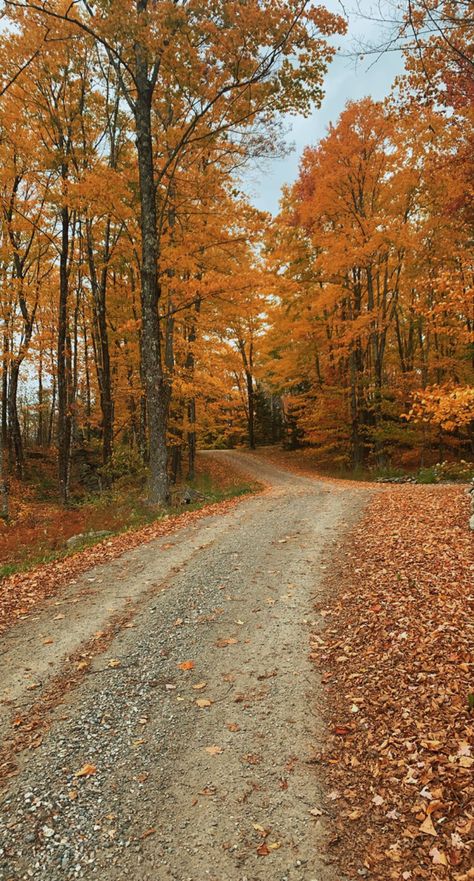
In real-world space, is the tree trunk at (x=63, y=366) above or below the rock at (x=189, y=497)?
above

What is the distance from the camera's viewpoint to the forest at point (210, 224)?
9.23 m

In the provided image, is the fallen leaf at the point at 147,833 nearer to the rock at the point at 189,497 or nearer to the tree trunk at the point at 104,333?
the rock at the point at 189,497

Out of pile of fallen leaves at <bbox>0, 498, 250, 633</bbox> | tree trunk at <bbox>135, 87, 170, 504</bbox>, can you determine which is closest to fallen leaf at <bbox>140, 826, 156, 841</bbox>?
pile of fallen leaves at <bbox>0, 498, 250, 633</bbox>

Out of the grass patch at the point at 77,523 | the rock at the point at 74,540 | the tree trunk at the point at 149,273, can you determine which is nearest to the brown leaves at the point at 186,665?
the grass patch at the point at 77,523

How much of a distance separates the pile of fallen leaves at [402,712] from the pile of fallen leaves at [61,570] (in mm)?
4082

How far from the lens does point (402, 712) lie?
139 inches

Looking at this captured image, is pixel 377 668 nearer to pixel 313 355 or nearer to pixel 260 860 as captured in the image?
pixel 260 860

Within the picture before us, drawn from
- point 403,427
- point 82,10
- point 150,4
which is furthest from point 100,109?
point 403,427

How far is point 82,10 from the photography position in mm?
11617

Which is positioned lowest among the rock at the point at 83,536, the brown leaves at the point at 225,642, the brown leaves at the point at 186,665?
the brown leaves at the point at 186,665

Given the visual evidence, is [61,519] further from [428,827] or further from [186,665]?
[428,827]

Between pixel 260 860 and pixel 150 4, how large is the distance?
13915 mm

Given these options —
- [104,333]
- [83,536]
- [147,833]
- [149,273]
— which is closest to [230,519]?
[83,536]

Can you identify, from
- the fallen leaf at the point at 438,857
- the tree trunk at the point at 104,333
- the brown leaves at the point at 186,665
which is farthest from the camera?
the tree trunk at the point at 104,333
